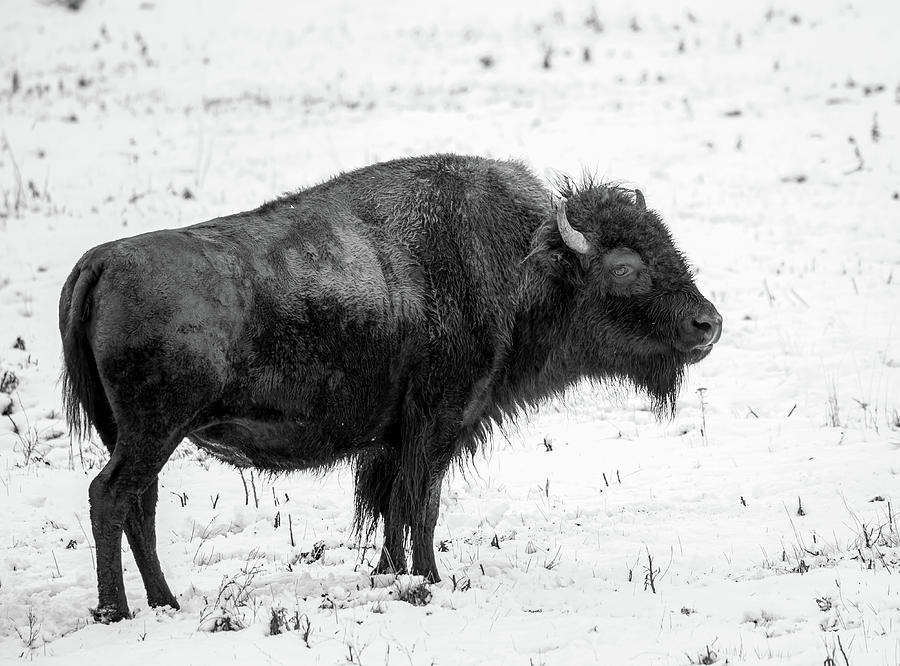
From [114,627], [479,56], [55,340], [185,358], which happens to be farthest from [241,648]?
[479,56]

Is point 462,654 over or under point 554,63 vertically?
under

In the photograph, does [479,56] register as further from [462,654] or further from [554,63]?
[462,654]

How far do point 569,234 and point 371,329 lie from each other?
4.57ft

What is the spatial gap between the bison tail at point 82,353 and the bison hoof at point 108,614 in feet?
3.11

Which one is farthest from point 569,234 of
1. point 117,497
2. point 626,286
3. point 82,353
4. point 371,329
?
point 117,497

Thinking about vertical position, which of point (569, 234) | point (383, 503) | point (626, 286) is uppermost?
point (569, 234)

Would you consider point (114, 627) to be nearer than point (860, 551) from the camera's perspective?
Yes

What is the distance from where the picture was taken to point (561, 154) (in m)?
15.7

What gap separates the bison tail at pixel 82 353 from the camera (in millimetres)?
5484

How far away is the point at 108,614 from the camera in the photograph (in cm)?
546

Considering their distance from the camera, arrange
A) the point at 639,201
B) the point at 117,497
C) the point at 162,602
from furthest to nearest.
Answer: the point at 639,201 < the point at 162,602 < the point at 117,497

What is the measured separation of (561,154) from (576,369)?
367 inches

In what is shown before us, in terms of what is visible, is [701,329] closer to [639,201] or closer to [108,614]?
[639,201]

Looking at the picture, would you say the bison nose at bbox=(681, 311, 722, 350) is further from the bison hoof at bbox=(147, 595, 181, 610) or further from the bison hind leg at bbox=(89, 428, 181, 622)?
the bison hoof at bbox=(147, 595, 181, 610)
